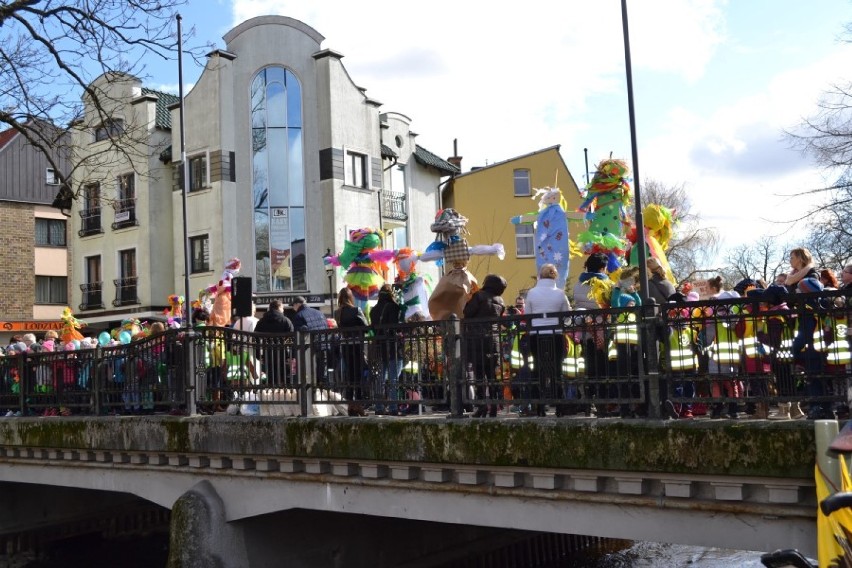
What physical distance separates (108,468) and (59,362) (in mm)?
2575

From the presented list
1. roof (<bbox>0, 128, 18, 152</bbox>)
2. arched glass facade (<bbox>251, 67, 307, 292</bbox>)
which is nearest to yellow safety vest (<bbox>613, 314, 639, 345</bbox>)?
arched glass facade (<bbox>251, 67, 307, 292</bbox>)

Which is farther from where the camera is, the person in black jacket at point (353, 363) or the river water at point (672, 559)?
the river water at point (672, 559)

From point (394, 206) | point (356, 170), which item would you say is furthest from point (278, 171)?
point (394, 206)

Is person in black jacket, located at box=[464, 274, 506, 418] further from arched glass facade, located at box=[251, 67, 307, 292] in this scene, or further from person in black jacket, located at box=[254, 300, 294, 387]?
arched glass facade, located at box=[251, 67, 307, 292]

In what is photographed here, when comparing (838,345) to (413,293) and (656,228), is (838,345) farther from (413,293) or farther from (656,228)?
(413,293)

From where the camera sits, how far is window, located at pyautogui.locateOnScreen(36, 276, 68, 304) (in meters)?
42.8

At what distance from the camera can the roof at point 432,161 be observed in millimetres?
40188

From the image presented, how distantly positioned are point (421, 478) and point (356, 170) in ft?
88.1

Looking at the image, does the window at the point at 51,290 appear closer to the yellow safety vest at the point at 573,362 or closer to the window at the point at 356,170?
the window at the point at 356,170

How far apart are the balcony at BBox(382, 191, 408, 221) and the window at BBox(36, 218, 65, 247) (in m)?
16.4

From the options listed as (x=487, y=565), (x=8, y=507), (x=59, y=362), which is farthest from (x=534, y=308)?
(x=8, y=507)

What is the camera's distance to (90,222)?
134 ft

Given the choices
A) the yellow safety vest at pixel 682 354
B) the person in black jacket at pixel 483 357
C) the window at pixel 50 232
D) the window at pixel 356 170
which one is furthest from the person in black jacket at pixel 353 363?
the window at pixel 50 232

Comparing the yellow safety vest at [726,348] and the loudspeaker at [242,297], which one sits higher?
the loudspeaker at [242,297]
